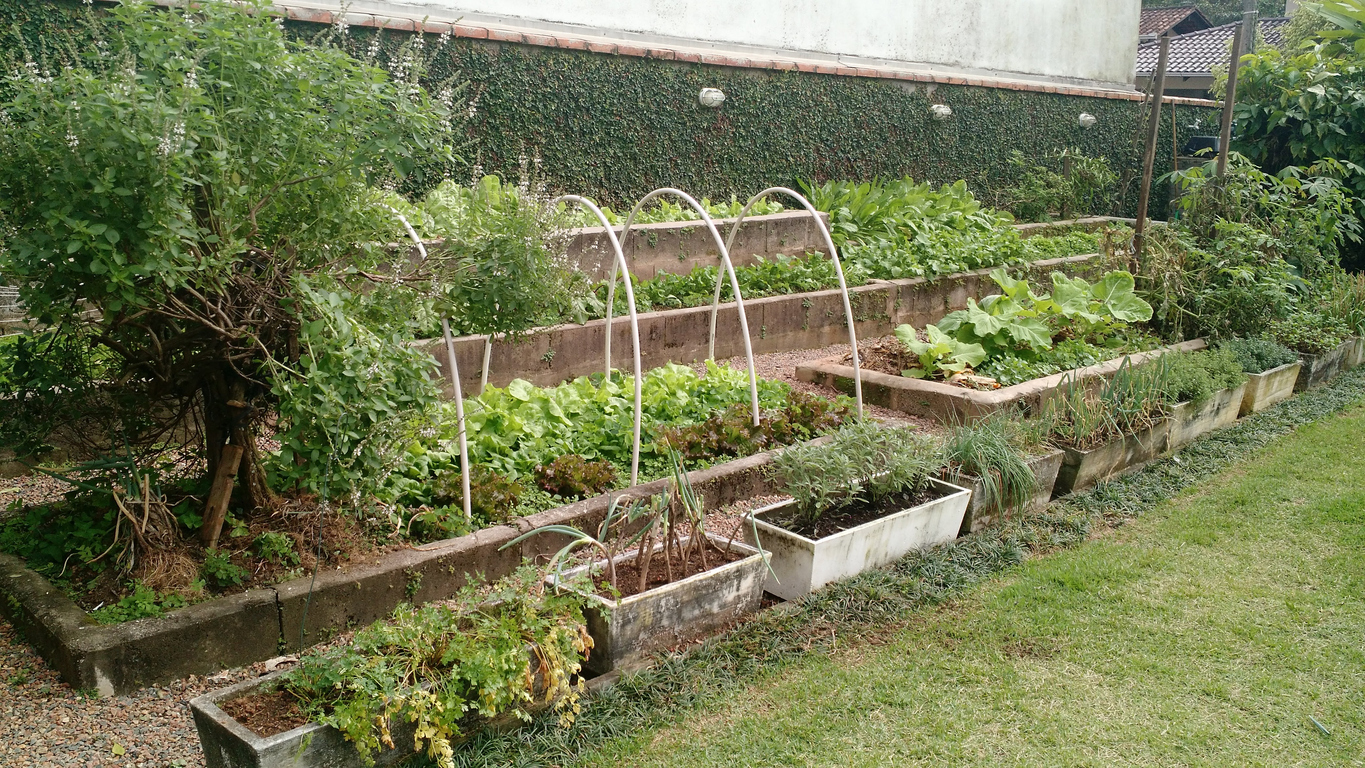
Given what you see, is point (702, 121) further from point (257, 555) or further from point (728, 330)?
point (257, 555)

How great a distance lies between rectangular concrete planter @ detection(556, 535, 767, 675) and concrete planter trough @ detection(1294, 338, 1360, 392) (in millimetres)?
6213

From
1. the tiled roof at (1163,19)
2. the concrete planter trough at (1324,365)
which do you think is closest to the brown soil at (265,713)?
the concrete planter trough at (1324,365)

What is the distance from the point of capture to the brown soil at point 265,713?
2.81m

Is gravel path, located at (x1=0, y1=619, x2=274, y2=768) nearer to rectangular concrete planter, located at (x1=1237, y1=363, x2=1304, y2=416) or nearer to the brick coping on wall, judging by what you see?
the brick coping on wall

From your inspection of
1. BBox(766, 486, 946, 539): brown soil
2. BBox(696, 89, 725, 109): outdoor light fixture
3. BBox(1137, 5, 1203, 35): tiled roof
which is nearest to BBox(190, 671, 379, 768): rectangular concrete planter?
BBox(766, 486, 946, 539): brown soil

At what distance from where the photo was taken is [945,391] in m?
6.47

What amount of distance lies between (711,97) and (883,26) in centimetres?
455

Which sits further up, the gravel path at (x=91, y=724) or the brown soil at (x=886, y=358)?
the brown soil at (x=886, y=358)

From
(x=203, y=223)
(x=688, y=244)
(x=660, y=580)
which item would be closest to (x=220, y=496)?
(x=203, y=223)

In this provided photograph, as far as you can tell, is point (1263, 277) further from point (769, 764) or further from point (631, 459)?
point (769, 764)

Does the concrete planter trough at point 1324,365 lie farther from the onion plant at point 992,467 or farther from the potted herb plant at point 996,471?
the onion plant at point 992,467

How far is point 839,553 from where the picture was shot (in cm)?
429

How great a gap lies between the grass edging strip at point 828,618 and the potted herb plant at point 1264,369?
Answer: 1086mm

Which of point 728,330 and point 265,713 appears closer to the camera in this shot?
point 265,713
